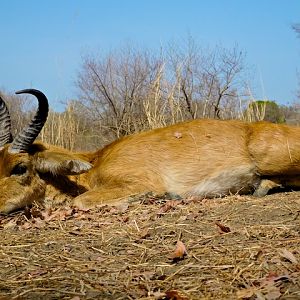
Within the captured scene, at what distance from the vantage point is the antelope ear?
7.18 m

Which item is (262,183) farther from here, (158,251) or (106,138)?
(106,138)

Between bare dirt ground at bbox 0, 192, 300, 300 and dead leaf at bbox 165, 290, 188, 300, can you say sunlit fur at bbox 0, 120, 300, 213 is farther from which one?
dead leaf at bbox 165, 290, 188, 300

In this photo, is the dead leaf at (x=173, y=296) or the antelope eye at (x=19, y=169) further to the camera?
the antelope eye at (x=19, y=169)

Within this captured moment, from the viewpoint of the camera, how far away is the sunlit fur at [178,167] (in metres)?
7.11

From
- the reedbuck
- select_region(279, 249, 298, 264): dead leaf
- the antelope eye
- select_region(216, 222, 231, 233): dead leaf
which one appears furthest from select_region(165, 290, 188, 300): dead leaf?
the antelope eye

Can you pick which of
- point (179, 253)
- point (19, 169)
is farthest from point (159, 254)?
point (19, 169)

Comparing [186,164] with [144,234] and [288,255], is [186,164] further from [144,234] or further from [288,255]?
[288,255]

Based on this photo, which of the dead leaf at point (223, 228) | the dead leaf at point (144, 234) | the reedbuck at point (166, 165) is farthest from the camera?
the reedbuck at point (166, 165)

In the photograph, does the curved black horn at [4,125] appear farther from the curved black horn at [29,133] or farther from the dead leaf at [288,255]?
the dead leaf at [288,255]

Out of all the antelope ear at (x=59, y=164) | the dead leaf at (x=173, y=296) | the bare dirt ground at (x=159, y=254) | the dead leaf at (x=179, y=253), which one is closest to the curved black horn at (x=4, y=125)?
the antelope ear at (x=59, y=164)

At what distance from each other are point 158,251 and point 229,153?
3.38m

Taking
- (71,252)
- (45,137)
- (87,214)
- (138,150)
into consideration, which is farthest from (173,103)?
(71,252)

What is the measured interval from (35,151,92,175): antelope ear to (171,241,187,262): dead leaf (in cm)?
335

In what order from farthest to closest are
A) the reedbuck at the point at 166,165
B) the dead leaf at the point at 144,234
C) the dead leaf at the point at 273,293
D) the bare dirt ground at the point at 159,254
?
the reedbuck at the point at 166,165
the dead leaf at the point at 144,234
the bare dirt ground at the point at 159,254
the dead leaf at the point at 273,293
